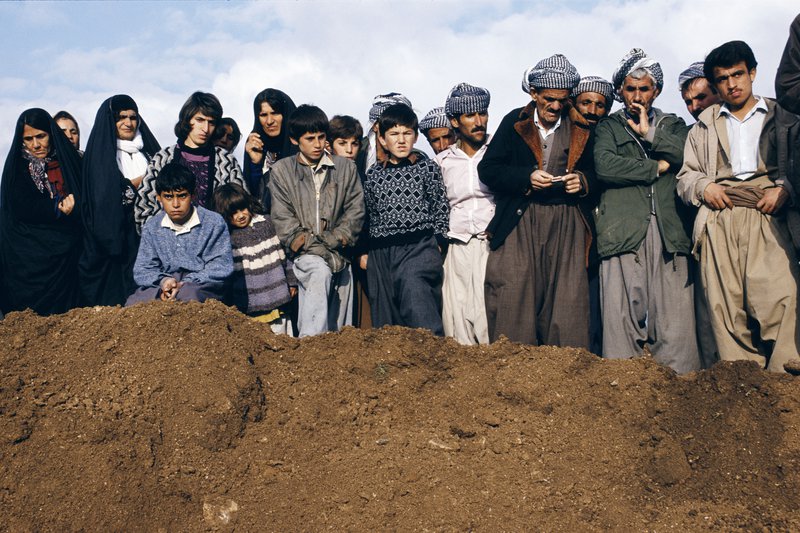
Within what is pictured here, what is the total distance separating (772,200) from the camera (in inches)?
195

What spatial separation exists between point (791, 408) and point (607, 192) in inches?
83.3

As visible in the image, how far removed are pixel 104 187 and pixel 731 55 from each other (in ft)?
14.4

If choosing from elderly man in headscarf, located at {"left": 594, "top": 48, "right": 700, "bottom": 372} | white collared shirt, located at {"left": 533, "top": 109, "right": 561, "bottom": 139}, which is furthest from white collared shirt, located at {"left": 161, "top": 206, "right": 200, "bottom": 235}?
elderly man in headscarf, located at {"left": 594, "top": 48, "right": 700, "bottom": 372}

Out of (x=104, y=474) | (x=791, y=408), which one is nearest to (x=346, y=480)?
(x=104, y=474)

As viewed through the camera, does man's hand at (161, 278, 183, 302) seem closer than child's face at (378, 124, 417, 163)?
Yes

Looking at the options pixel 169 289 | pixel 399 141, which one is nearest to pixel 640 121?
pixel 399 141

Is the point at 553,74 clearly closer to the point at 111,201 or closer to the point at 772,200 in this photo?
the point at 772,200

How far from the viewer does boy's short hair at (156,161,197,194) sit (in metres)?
5.55

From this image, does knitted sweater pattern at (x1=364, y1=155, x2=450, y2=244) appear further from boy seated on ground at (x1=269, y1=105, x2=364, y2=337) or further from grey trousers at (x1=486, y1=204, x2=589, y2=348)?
grey trousers at (x1=486, y1=204, x2=589, y2=348)

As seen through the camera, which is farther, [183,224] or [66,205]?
[66,205]

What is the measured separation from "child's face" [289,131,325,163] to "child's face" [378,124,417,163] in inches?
18.7

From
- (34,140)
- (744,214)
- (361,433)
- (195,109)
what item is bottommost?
(361,433)

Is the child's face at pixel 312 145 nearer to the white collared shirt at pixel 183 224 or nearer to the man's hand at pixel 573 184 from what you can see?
the white collared shirt at pixel 183 224

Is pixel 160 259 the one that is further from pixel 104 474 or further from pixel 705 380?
pixel 705 380
